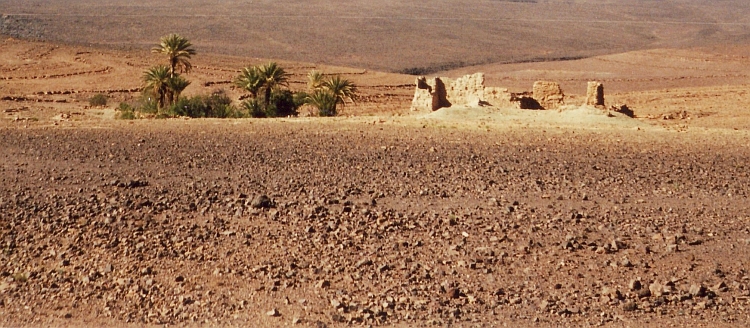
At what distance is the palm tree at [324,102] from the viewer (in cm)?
3014

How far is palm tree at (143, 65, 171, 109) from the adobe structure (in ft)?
31.3

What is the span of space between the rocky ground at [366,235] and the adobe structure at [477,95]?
32.9 ft

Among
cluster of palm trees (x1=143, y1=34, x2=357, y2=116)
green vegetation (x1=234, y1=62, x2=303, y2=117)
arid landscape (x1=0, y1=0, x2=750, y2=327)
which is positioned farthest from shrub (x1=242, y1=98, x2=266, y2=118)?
arid landscape (x1=0, y1=0, x2=750, y2=327)

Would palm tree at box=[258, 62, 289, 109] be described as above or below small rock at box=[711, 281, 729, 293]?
above

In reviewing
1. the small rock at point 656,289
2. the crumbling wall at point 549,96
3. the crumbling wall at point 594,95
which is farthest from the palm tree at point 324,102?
the small rock at point 656,289

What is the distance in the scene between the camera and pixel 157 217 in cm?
1100

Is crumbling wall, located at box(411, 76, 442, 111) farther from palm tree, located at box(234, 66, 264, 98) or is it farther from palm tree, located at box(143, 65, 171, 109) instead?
palm tree, located at box(143, 65, 171, 109)

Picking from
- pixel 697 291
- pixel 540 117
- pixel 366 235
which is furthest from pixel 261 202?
pixel 540 117

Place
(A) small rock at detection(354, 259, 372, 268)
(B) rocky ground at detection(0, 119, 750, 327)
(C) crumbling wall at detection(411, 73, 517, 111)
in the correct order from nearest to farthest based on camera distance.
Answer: (B) rocky ground at detection(0, 119, 750, 327) < (A) small rock at detection(354, 259, 372, 268) < (C) crumbling wall at detection(411, 73, 517, 111)

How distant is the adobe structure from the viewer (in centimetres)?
2578

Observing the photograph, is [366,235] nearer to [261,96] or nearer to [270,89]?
[270,89]

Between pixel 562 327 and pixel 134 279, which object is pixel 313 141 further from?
pixel 562 327

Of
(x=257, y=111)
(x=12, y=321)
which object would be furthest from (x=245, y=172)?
(x=257, y=111)

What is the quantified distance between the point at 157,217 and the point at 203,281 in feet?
6.69
